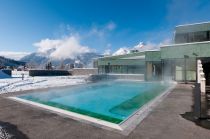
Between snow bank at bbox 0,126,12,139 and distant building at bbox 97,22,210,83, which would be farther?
distant building at bbox 97,22,210,83

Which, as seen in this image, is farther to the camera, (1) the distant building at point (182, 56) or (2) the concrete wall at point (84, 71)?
(2) the concrete wall at point (84, 71)

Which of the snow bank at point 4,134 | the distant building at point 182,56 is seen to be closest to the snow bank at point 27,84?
the snow bank at point 4,134

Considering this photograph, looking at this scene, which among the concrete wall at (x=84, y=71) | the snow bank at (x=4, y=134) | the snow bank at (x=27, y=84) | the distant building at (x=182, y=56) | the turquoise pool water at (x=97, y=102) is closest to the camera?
the snow bank at (x=4, y=134)

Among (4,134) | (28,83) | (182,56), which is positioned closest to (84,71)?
(28,83)

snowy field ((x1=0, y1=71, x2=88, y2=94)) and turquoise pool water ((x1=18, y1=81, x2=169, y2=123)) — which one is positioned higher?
snowy field ((x1=0, y1=71, x2=88, y2=94))

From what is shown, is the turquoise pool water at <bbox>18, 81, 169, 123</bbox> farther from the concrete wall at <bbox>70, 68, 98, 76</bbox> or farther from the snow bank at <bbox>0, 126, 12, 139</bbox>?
the concrete wall at <bbox>70, 68, 98, 76</bbox>

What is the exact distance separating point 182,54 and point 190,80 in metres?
3.32

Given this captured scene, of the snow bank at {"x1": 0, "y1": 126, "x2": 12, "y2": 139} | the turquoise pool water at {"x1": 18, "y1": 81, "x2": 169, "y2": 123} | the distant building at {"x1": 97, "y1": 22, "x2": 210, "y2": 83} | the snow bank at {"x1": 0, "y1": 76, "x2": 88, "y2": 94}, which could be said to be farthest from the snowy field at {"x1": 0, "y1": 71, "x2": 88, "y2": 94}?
the distant building at {"x1": 97, "y1": 22, "x2": 210, "y2": 83}

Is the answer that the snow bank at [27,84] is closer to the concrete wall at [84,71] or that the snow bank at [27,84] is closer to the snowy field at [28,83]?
the snowy field at [28,83]

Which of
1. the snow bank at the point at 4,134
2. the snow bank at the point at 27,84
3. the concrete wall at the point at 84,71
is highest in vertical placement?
the concrete wall at the point at 84,71

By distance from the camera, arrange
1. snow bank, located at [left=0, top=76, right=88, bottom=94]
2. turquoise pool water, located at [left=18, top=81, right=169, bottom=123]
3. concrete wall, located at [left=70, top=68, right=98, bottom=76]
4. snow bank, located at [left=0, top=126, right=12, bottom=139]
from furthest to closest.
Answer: concrete wall, located at [left=70, top=68, right=98, bottom=76] → snow bank, located at [left=0, top=76, right=88, bottom=94] → turquoise pool water, located at [left=18, top=81, right=169, bottom=123] → snow bank, located at [left=0, top=126, right=12, bottom=139]

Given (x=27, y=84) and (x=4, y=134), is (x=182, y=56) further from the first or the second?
(x=4, y=134)

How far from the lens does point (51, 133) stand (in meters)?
5.23

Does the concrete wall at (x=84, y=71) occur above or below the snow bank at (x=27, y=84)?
above
